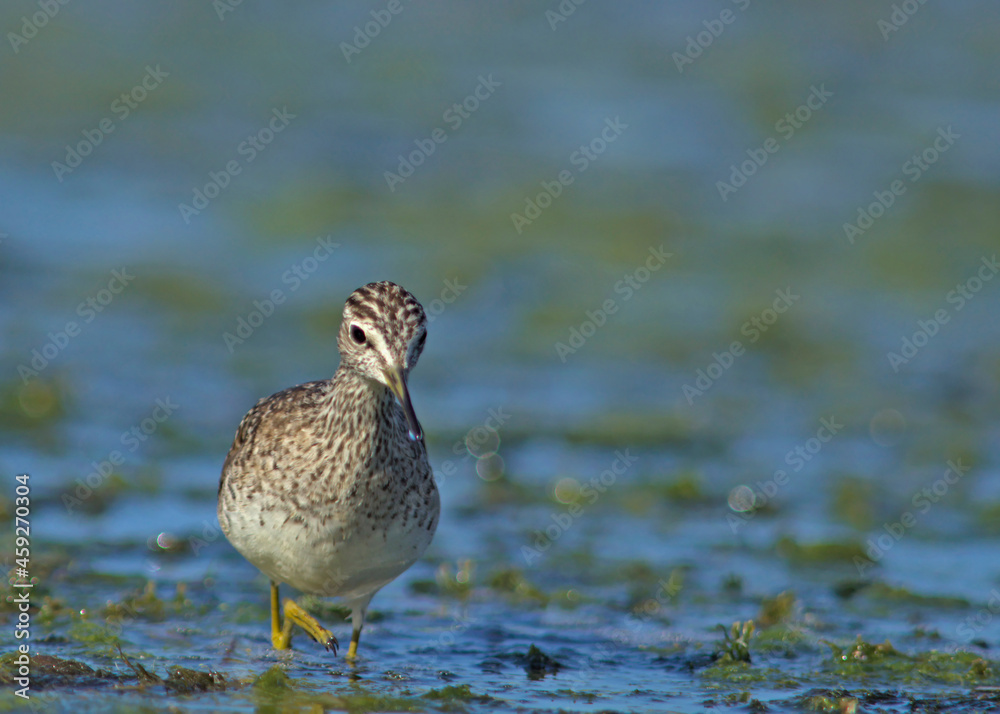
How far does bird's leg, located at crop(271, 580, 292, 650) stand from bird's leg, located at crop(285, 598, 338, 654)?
10 cm

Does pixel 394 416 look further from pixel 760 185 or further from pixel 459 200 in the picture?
pixel 760 185

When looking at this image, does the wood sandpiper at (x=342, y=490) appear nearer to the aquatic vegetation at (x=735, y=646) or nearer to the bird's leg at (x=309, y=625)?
the bird's leg at (x=309, y=625)

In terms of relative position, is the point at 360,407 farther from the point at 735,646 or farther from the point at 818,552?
the point at 818,552

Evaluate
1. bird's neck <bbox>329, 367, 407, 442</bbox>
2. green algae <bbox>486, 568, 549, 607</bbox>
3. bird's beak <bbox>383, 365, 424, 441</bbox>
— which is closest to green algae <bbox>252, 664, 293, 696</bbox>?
bird's neck <bbox>329, 367, 407, 442</bbox>

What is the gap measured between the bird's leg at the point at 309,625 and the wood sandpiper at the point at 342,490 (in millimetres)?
294

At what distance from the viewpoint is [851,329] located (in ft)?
49.5

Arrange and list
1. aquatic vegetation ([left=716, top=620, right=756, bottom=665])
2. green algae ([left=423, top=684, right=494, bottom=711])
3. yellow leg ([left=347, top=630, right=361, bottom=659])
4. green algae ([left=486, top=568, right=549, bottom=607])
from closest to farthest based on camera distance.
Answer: green algae ([left=423, top=684, right=494, bottom=711]), yellow leg ([left=347, top=630, right=361, bottom=659]), aquatic vegetation ([left=716, top=620, right=756, bottom=665]), green algae ([left=486, top=568, right=549, bottom=607])

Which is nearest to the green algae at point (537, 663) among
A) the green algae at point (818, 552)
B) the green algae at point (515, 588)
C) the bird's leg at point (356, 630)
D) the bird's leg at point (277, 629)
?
the bird's leg at point (356, 630)

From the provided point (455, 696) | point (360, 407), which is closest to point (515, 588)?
point (455, 696)

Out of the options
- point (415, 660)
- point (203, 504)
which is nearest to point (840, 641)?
point (415, 660)

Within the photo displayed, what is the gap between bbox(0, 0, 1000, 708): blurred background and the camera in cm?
1001

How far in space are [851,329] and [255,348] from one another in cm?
617

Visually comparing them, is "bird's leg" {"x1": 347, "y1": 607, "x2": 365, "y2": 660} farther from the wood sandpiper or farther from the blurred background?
the blurred background

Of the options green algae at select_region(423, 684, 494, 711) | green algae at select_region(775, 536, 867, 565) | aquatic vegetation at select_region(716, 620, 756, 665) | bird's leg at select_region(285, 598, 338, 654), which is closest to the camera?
green algae at select_region(423, 684, 494, 711)
